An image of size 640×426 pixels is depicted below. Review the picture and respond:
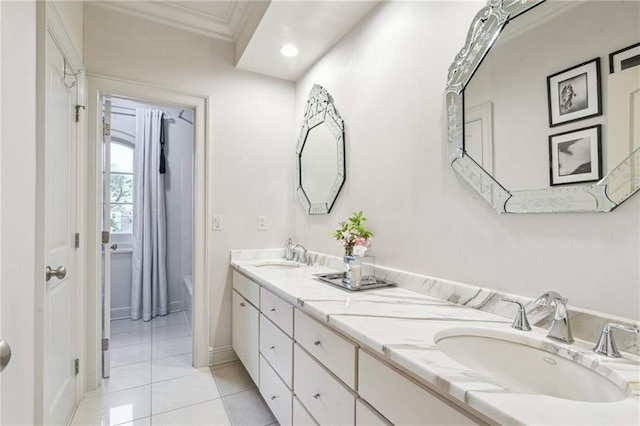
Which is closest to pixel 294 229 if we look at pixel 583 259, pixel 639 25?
pixel 583 259

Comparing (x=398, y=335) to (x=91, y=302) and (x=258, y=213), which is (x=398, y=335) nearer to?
(x=258, y=213)

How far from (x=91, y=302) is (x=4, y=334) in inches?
62.0

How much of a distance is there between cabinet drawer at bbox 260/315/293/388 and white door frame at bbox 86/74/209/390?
815 mm

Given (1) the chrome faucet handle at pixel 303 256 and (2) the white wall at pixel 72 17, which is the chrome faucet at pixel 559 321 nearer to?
(1) the chrome faucet handle at pixel 303 256

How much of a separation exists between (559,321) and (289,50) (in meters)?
2.21

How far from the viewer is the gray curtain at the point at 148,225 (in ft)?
11.3

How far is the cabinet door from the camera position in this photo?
195cm

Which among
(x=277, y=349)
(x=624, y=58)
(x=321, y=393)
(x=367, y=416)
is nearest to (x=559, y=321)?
(x=367, y=416)

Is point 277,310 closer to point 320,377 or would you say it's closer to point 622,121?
point 320,377

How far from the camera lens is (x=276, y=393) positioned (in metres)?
1.64

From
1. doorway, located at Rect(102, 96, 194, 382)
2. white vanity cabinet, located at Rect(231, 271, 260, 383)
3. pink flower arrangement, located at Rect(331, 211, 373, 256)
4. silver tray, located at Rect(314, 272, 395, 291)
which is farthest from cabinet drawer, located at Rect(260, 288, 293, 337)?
doorway, located at Rect(102, 96, 194, 382)

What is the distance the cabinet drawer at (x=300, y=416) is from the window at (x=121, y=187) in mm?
3178

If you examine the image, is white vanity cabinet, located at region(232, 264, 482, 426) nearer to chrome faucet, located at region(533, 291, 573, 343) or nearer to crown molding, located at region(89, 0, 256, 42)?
chrome faucet, located at region(533, 291, 573, 343)

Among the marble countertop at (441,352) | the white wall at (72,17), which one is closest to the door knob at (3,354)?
the marble countertop at (441,352)
